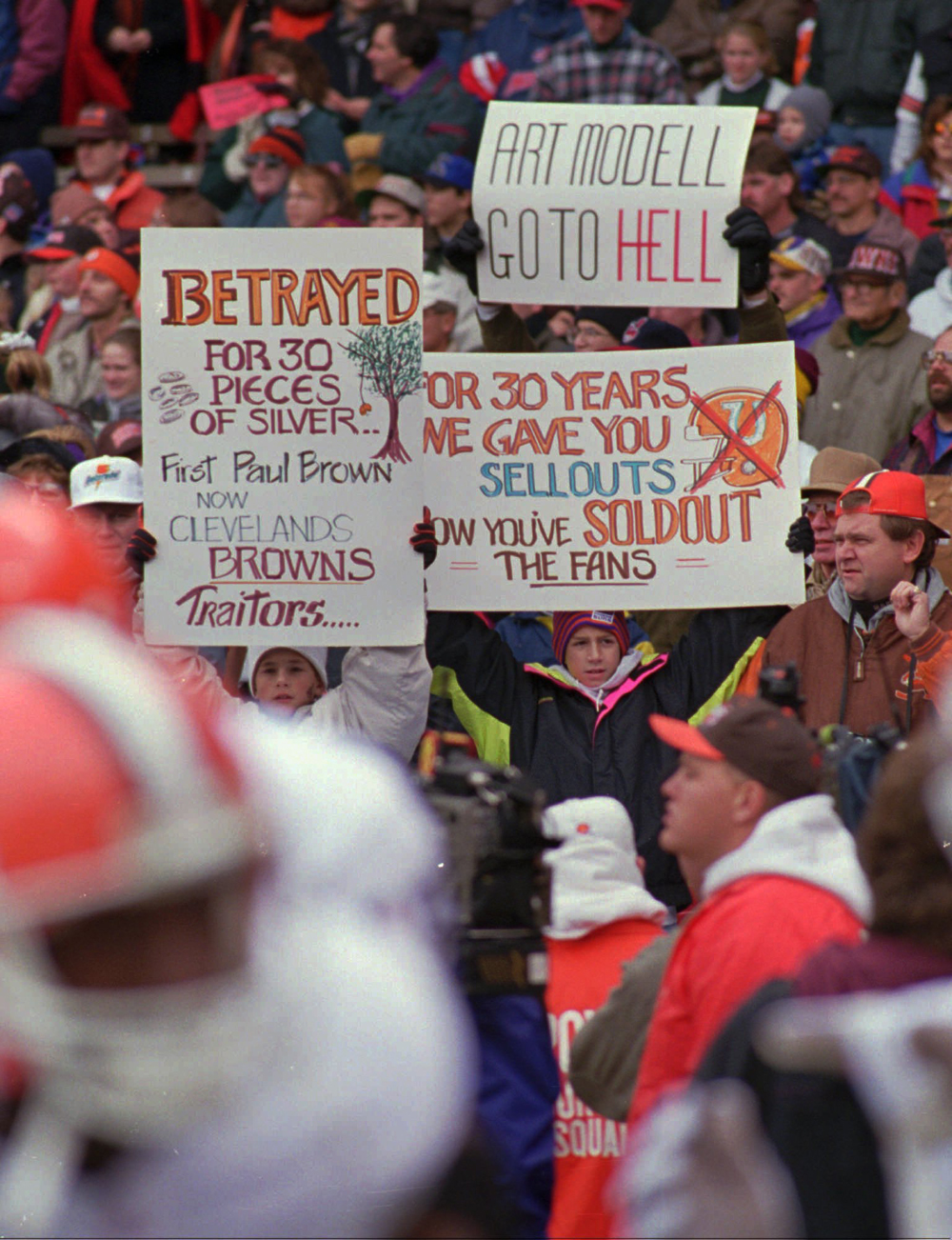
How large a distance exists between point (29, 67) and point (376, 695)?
8008 millimetres

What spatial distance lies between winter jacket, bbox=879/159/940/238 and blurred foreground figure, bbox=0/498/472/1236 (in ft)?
28.6

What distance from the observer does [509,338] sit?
674 cm

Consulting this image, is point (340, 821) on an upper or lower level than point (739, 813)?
upper

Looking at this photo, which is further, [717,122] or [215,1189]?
[717,122]

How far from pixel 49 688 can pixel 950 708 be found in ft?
4.16

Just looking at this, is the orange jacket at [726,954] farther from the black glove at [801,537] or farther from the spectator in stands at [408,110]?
the spectator in stands at [408,110]

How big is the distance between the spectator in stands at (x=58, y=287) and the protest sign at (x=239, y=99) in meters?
1.25

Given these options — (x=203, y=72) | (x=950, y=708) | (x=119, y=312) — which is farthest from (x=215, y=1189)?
(x=203, y=72)

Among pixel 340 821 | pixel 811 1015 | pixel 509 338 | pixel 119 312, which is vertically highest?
pixel 340 821

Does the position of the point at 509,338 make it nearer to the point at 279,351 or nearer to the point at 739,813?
the point at 279,351

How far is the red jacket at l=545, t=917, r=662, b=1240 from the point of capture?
393 cm

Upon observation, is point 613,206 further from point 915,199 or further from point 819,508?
point 915,199

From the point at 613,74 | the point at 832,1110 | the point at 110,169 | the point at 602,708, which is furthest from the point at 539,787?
the point at 110,169

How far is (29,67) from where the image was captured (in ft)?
40.6
